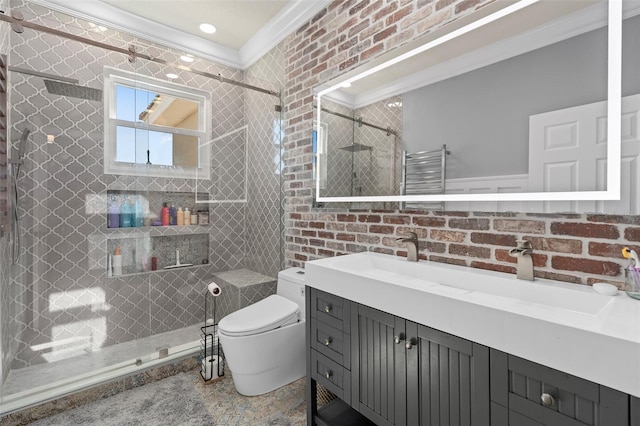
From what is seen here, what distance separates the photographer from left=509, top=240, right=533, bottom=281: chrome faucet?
1.23 m

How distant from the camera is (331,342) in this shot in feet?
4.99

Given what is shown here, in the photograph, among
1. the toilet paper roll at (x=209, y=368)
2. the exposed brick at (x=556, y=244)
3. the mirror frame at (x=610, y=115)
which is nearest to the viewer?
the mirror frame at (x=610, y=115)

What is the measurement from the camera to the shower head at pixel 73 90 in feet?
7.41

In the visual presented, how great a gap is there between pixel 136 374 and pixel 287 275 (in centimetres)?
119

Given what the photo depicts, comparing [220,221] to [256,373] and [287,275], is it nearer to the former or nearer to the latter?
[287,275]

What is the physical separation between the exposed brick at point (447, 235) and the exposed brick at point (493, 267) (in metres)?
0.13

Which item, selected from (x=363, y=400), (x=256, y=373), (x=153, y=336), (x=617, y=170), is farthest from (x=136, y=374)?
(x=617, y=170)

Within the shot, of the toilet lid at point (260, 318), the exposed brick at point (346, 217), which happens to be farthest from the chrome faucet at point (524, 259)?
the toilet lid at point (260, 318)

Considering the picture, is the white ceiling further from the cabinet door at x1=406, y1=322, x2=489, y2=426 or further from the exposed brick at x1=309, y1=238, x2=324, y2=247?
the cabinet door at x1=406, y1=322, x2=489, y2=426

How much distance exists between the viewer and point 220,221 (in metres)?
2.79

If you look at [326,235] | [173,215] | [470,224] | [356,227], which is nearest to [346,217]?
[356,227]

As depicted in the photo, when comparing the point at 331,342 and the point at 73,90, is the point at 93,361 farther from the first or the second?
the point at 73,90

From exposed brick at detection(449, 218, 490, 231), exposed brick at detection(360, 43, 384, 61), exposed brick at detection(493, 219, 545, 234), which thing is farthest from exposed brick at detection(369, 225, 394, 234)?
exposed brick at detection(360, 43, 384, 61)

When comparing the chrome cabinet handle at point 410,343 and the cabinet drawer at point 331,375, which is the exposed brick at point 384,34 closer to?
the chrome cabinet handle at point 410,343
